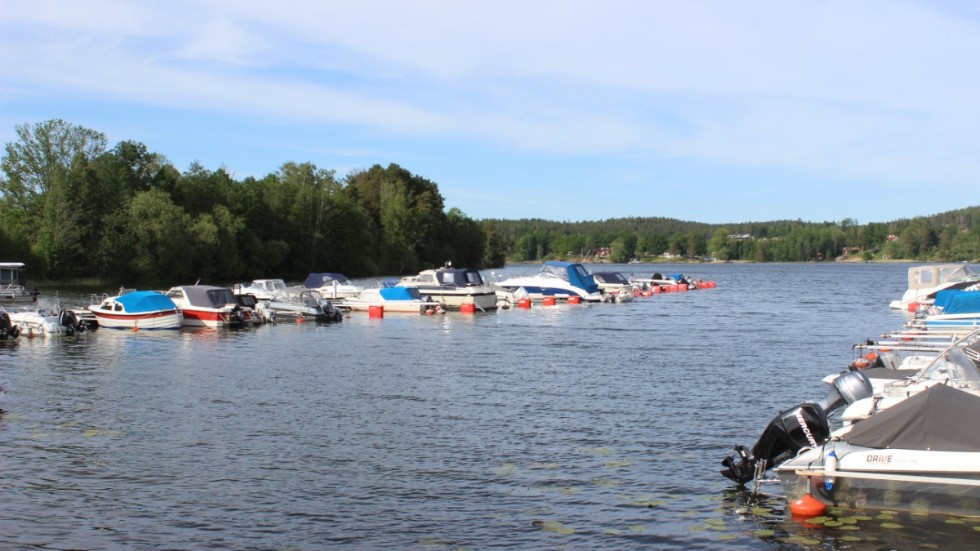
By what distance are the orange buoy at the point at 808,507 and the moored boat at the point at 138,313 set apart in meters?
37.4

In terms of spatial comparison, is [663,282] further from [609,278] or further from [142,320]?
[142,320]

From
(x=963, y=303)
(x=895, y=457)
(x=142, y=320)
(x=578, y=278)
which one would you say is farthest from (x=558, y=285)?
(x=895, y=457)

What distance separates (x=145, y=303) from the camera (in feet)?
151

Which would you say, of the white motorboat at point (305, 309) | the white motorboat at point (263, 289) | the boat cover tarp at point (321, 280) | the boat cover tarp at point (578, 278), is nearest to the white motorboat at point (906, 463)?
the white motorboat at point (305, 309)

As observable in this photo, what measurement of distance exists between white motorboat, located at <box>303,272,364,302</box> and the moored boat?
688 inches

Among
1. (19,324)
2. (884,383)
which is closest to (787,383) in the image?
(884,383)

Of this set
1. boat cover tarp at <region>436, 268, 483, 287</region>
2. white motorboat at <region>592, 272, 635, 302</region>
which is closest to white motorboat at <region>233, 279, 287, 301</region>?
boat cover tarp at <region>436, 268, 483, 287</region>

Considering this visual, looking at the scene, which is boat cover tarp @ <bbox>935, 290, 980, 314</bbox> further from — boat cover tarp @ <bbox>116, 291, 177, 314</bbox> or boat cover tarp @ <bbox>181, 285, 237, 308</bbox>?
boat cover tarp @ <bbox>116, 291, 177, 314</bbox>

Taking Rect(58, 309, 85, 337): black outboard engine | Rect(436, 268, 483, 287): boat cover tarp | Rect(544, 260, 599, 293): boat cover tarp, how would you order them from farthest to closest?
Rect(544, 260, 599, 293): boat cover tarp → Rect(436, 268, 483, 287): boat cover tarp → Rect(58, 309, 85, 337): black outboard engine

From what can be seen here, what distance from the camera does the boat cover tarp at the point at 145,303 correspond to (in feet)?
150

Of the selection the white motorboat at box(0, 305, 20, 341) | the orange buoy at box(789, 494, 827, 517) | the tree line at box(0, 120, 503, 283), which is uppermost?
the tree line at box(0, 120, 503, 283)

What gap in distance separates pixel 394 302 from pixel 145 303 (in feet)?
56.1

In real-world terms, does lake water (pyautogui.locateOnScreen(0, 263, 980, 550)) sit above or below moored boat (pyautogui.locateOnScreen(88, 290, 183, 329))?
below

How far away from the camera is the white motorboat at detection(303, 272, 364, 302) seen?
219 feet
